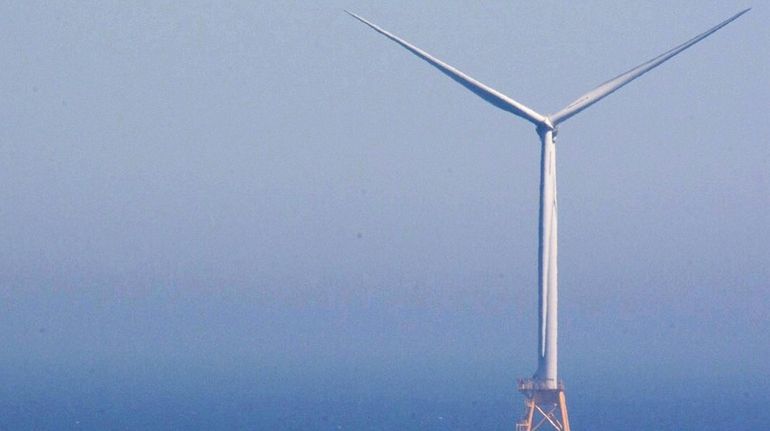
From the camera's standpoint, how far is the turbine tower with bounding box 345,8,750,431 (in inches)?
2803

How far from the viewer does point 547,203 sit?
71.8m

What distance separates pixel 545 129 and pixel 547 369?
12271mm

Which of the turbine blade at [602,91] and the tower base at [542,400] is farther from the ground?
the turbine blade at [602,91]

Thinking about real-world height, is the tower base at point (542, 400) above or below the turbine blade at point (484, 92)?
below

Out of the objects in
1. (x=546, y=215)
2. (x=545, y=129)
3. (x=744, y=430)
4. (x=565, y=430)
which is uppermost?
(x=744, y=430)

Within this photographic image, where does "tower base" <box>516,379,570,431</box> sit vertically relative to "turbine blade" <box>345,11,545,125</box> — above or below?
below

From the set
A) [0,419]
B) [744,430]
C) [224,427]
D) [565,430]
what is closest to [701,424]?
[744,430]

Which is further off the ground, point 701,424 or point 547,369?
point 701,424

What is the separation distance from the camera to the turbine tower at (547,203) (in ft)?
234

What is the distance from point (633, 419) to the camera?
194 metres

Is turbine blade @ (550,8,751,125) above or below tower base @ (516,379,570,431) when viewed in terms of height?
above

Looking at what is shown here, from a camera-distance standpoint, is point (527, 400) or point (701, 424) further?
point (701, 424)

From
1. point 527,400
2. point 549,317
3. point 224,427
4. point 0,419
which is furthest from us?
point 0,419

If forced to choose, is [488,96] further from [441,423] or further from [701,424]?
[701,424]
